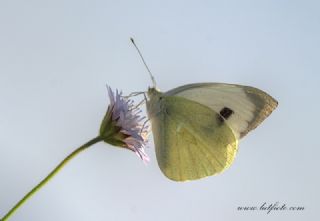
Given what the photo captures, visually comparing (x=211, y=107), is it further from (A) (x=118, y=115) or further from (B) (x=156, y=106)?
(A) (x=118, y=115)

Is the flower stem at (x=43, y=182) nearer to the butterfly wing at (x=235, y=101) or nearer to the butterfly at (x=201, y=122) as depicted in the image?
the butterfly at (x=201, y=122)

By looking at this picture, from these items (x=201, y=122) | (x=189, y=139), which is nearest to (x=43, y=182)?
(x=189, y=139)

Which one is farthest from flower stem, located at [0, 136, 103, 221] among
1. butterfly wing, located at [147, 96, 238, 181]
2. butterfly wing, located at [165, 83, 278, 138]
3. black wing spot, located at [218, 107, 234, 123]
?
black wing spot, located at [218, 107, 234, 123]

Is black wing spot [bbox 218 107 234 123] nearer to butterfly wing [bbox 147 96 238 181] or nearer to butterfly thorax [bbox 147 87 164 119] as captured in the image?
butterfly wing [bbox 147 96 238 181]

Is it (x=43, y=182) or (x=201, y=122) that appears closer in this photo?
(x=43, y=182)

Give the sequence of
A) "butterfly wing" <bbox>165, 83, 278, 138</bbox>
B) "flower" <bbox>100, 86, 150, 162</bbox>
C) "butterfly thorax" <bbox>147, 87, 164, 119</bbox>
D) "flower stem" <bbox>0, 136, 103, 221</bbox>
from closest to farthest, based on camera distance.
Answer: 1. "flower stem" <bbox>0, 136, 103, 221</bbox>
2. "flower" <bbox>100, 86, 150, 162</bbox>
3. "butterfly thorax" <bbox>147, 87, 164, 119</bbox>
4. "butterfly wing" <bbox>165, 83, 278, 138</bbox>

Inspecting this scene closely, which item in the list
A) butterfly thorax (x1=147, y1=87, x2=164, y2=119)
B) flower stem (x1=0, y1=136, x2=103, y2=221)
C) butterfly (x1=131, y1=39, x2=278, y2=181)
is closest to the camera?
flower stem (x1=0, y1=136, x2=103, y2=221)

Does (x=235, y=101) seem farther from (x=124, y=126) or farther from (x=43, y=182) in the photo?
(x=43, y=182)
